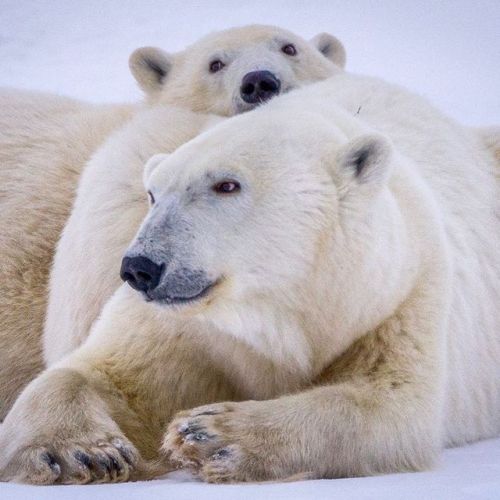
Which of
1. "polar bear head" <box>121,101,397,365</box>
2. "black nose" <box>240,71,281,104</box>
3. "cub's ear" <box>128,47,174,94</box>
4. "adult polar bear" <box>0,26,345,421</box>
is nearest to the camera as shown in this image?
"polar bear head" <box>121,101,397,365</box>

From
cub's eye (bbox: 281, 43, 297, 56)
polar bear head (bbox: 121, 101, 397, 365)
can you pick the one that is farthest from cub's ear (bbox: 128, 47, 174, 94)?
polar bear head (bbox: 121, 101, 397, 365)

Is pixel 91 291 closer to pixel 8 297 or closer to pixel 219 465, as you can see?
pixel 8 297

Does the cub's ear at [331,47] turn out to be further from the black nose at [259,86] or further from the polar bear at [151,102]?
the black nose at [259,86]

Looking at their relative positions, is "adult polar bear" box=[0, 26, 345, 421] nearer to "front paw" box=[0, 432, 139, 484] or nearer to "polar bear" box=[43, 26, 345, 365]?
"polar bear" box=[43, 26, 345, 365]

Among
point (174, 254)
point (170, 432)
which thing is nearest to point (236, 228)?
point (174, 254)

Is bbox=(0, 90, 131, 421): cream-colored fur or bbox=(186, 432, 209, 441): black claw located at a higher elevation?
bbox=(186, 432, 209, 441): black claw

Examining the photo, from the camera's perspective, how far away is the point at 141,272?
3379 mm

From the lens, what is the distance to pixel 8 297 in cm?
551

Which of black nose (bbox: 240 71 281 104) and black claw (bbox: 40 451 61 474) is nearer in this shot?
black claw (bbox: 40 451 61 474)

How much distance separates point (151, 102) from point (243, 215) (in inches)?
116

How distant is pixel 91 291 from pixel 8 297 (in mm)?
790

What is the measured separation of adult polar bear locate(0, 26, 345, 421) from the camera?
5375mm

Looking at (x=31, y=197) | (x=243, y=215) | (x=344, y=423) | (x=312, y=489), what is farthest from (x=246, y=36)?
(x=312, y=489)

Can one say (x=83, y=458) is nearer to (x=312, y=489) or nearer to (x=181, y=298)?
(x=181, y=298)
